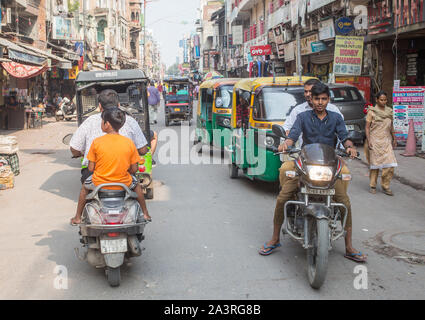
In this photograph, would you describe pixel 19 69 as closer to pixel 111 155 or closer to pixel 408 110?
pixel 408 110

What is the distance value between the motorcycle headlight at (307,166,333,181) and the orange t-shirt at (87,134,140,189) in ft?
5.66

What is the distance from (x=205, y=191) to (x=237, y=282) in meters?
4.62

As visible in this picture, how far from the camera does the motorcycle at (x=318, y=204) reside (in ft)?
14.6

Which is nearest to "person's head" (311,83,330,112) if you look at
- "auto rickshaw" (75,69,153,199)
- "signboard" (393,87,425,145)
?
"auto rickshaw" (75,69,153,199)

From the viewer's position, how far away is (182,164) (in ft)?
41.6

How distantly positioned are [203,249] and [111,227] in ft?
5.19

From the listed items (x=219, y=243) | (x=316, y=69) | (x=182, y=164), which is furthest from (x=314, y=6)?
(x=219, y=243)

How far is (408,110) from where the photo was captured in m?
13.5

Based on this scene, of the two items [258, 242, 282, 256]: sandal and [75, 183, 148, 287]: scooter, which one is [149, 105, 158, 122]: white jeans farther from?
[75, 183, 148, 287]: scooter

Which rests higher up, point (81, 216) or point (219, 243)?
point (81, 216)

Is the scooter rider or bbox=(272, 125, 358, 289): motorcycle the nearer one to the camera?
bbox=(272, 125, 358, 289): motorcycle

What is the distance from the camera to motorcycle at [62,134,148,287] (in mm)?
4516
